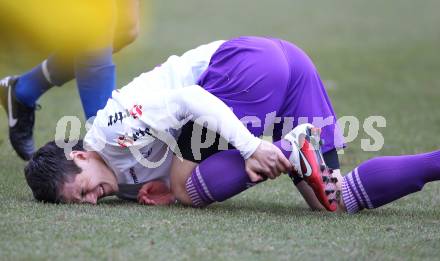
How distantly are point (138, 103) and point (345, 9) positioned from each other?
6.21 m

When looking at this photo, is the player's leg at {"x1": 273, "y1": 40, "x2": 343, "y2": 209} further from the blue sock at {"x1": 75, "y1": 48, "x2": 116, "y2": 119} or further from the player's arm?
the blue sock at {"x1": 75, "y1": 48, "x2": 116, "y2": 119}

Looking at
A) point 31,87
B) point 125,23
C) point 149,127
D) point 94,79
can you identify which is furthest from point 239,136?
point 31,87

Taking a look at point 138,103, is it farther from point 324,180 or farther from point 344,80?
point 344,80

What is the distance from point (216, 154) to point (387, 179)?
0.45 m

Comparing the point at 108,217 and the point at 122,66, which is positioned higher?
the point at 108,217

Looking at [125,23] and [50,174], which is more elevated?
[125,23]

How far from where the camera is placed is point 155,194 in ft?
7.66

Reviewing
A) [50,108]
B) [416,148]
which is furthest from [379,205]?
[50,108]

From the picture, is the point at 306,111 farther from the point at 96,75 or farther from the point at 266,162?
the point at 96,75

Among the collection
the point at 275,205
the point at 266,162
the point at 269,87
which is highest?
the point at 269,87

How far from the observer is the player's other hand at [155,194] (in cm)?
231

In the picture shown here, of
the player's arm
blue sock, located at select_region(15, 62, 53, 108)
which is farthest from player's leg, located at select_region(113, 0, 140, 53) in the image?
the player's arm

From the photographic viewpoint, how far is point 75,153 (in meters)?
2.28

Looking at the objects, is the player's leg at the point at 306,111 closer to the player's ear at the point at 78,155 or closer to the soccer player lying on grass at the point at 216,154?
→ the soccer player lying on grass at the point at 216,154
